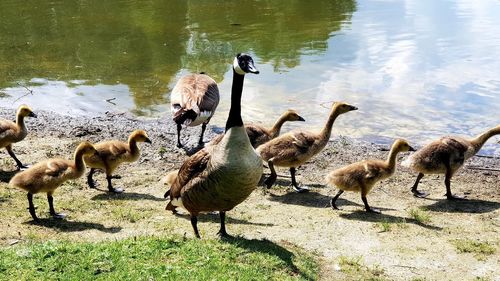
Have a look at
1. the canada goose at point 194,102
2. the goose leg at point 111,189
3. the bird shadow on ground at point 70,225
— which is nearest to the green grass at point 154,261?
the bird shadow on ground at point 70,225

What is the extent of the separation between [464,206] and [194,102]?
571 cm

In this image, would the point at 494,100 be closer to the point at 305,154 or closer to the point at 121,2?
the point at 305,154

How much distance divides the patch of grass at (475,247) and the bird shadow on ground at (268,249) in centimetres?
241

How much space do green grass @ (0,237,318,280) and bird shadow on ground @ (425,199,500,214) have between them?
336cm

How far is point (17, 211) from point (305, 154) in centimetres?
477

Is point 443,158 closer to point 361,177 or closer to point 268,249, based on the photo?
point 361,177

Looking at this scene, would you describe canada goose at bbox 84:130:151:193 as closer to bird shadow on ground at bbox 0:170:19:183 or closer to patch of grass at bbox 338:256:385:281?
bird shadow on ground at bbox 0:170:19:183

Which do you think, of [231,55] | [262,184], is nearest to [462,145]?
[262,184]

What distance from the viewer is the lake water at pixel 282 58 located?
1501 centimetres

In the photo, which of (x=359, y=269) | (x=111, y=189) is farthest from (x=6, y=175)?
(x=359, y=269)

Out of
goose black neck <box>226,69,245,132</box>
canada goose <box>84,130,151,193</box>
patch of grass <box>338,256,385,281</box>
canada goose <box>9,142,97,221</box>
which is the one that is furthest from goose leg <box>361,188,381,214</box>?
canada goose <box>9,142,97,221</box>

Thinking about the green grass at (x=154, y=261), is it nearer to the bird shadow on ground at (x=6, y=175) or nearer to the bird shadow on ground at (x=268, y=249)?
the bird shadow on ground at (x=268, y=249)

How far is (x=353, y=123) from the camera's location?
14.3m

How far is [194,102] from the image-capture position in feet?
41.9
